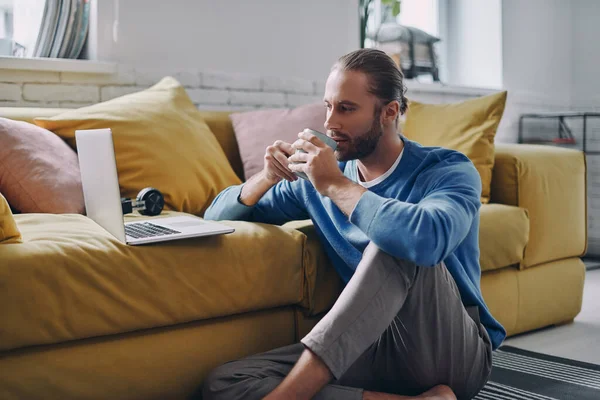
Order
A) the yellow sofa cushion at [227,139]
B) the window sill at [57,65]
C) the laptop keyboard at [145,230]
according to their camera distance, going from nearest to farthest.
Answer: the laptop keyboard at [145,230], the window sill at [57,65], the yellow sofa cushion at [227,139]

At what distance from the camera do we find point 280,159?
5.68 ft

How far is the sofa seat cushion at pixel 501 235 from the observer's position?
2328mm

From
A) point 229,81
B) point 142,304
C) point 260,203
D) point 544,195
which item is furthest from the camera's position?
point 229,81

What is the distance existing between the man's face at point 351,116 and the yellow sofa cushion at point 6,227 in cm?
71

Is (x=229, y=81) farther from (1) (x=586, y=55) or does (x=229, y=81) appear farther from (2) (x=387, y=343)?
(1) (x=586, y=55)

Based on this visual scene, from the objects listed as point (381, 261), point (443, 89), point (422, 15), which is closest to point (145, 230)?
point (381, 261)

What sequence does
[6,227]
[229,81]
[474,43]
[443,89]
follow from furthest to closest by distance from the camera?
1. [474,43]
2. [443,89]
3. [229,81]
4. [6,227]

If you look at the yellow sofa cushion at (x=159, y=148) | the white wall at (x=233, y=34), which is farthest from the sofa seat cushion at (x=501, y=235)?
the white wall at (x=233, y=34)

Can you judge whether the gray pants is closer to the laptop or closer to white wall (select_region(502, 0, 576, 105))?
the laptop

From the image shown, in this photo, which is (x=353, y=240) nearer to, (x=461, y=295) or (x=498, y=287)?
(x=461, y=295)

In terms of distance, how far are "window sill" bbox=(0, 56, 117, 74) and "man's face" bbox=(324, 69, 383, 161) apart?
51.1 inches

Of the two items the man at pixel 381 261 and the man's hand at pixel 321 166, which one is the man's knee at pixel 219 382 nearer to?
the man at pixel 381 261

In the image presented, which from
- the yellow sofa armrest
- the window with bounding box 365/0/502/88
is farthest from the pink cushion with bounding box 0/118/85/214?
the window with bounding box 365/0/502/88

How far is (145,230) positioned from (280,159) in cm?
36
